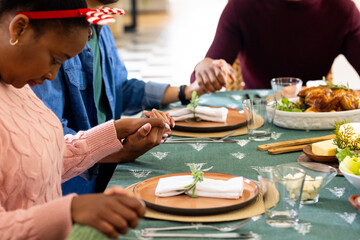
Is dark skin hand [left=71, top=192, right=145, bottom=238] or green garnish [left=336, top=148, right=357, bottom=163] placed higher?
dark skin hand [left=71, top=192, right=145, bottom=238]

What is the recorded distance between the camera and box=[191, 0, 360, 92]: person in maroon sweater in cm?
276

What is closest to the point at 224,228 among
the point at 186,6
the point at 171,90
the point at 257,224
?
the point at 257,224

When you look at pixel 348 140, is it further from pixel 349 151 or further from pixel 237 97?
pixel 237 97

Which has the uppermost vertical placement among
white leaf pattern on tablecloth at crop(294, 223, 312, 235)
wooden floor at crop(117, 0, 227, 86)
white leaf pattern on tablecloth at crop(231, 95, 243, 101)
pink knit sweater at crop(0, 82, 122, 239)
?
pink knit sweater at crop(0, 82, 122, 239)

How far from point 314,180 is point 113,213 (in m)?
0.50

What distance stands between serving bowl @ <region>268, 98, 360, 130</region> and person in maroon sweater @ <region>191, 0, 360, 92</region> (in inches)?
40.2

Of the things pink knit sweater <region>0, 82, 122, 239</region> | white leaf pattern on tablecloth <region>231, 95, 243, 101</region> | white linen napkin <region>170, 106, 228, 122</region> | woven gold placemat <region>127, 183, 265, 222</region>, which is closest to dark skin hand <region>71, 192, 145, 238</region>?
pink knit sweater <region>0, 82, 122, 239</region>

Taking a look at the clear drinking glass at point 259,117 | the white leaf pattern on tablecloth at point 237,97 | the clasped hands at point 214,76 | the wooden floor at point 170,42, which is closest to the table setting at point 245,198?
the clear drinking glass at point 259,117

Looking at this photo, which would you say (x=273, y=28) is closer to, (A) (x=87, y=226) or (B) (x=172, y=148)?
(B) (x=172, y=148)

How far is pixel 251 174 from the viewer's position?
1412mm

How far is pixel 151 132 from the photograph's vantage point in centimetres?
157

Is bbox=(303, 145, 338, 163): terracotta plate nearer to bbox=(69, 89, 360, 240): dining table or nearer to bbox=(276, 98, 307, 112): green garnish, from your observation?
bbox=(69, 89, 360, 240): dining table

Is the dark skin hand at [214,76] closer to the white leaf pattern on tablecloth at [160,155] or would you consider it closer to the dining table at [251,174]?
the dining table at [251,174]

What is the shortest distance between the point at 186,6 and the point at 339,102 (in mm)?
12424
